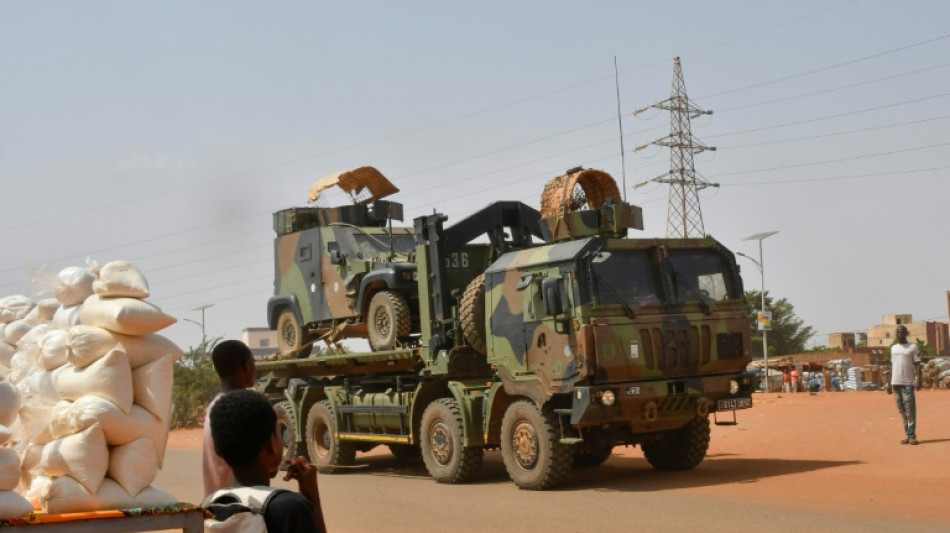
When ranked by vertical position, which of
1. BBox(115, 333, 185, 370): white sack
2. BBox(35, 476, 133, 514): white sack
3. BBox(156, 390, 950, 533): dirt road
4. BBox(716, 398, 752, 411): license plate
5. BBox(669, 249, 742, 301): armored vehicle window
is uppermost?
BBox(669, 249, 742, 301): armored vehicle window

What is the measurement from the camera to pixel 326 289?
781 inches

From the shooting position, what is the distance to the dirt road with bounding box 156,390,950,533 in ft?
38.0

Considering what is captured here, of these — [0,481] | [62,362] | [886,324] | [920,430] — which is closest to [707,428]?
[920,430]

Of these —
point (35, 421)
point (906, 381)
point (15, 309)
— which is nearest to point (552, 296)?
point (15, 309)

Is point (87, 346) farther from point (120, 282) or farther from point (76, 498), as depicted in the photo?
point (76, 498)

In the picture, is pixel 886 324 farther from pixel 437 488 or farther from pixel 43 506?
pixel 43 506

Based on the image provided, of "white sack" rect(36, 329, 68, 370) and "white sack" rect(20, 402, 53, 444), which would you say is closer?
"white sack" rect(20, 402, 53, 444)

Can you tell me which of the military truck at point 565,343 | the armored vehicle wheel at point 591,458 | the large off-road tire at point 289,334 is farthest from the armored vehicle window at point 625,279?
the large off-road tire at point 289,334

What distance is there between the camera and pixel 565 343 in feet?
46.8

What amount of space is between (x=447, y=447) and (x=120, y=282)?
9.26 m

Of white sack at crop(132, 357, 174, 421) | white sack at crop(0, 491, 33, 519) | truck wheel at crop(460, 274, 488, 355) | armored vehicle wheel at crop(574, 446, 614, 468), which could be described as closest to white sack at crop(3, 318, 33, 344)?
white sack at crop(132, 357, 174, 421)

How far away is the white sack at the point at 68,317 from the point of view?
7984mm

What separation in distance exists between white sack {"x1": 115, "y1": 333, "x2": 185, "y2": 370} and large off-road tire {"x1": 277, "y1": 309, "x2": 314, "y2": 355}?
515 inches

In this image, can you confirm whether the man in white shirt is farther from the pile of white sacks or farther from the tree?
the tree
